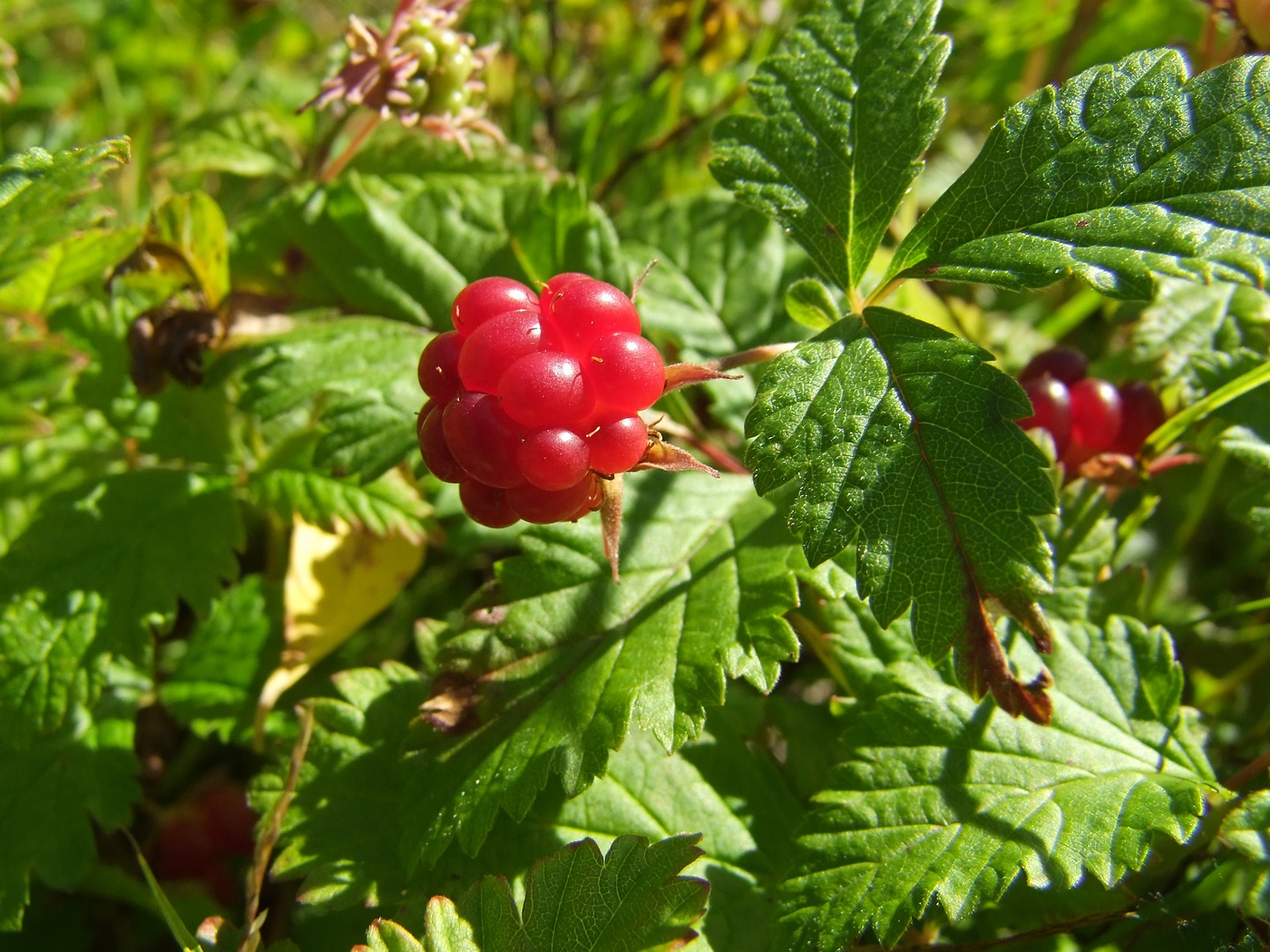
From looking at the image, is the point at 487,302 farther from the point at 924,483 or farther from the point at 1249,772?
the point at 1249,772

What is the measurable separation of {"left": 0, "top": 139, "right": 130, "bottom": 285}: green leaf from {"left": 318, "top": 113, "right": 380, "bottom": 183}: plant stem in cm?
52

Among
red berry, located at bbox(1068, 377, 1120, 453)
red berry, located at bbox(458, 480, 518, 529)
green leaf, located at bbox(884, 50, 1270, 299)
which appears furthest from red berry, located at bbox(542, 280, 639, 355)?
red berry, located at bbox(1068, 377, 1120, 453)

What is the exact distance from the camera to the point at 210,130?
2.45m

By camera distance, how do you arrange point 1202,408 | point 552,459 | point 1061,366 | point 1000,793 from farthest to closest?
point 1061,366 → point 1202,408 → point 1000,793 → point 552,459

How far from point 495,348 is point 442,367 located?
0.15 meters

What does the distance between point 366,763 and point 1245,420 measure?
5.55 ft

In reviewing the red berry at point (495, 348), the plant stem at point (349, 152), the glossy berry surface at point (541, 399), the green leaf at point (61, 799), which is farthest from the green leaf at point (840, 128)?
the green leaf at point (61, 799)

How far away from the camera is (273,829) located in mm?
1688

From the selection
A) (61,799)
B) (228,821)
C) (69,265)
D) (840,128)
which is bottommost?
(228,821)

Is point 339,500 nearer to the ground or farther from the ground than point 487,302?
nearer to the ground

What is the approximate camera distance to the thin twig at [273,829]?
156 centimetres

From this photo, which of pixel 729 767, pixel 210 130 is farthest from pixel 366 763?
pixel 210 130

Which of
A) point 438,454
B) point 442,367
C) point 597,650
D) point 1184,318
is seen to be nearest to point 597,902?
point 597,650

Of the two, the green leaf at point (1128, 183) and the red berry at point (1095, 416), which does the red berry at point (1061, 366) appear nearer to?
the red berry at point (1095, 416)
